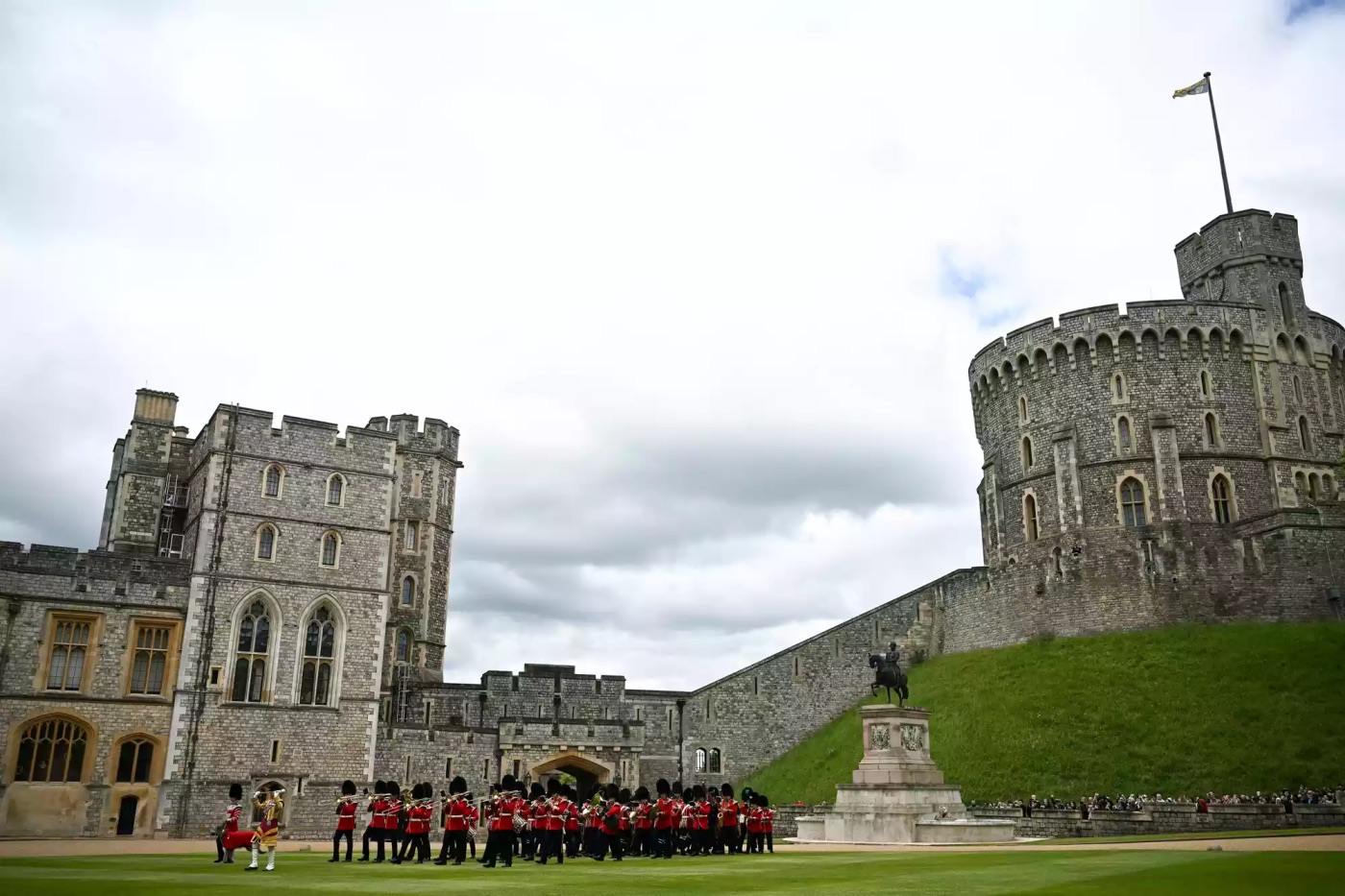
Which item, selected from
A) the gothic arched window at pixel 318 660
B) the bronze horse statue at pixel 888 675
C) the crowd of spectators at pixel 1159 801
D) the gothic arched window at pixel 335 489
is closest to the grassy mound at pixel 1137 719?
the crowd of spectators at pixel 1159 801

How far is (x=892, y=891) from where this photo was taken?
11414mm

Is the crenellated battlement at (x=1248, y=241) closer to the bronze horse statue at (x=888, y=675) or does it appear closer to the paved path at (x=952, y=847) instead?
the bronze horse statue at (x=888, y=675)

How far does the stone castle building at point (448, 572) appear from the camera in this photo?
1313 inches

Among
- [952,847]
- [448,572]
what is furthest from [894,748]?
[448,572]

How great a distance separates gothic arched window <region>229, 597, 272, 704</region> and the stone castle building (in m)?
0.08

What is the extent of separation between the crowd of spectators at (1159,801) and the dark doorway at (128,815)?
90.3 feet

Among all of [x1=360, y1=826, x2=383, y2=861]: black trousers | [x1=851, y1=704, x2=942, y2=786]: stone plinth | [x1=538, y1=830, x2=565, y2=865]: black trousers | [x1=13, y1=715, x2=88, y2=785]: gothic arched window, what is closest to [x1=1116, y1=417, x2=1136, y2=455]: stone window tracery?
[x1=851, y1=704, x2=942, y2=786]: stone plinth

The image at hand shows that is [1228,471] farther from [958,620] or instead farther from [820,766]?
[820,766]

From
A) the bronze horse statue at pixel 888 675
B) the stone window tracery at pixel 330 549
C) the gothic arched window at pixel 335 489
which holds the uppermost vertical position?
the gothic arched window at pixel 335 489

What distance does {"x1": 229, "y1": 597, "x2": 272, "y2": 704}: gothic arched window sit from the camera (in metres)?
35.3

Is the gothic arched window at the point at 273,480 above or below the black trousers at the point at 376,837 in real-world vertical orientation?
above

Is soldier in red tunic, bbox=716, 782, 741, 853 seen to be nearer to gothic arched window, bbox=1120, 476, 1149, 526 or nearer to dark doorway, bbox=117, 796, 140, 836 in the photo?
dark doorway, bbox=117, 796, 140, 836

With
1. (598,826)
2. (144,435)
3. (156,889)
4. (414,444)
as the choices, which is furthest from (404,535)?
(156,889)

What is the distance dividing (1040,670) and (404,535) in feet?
95.0
